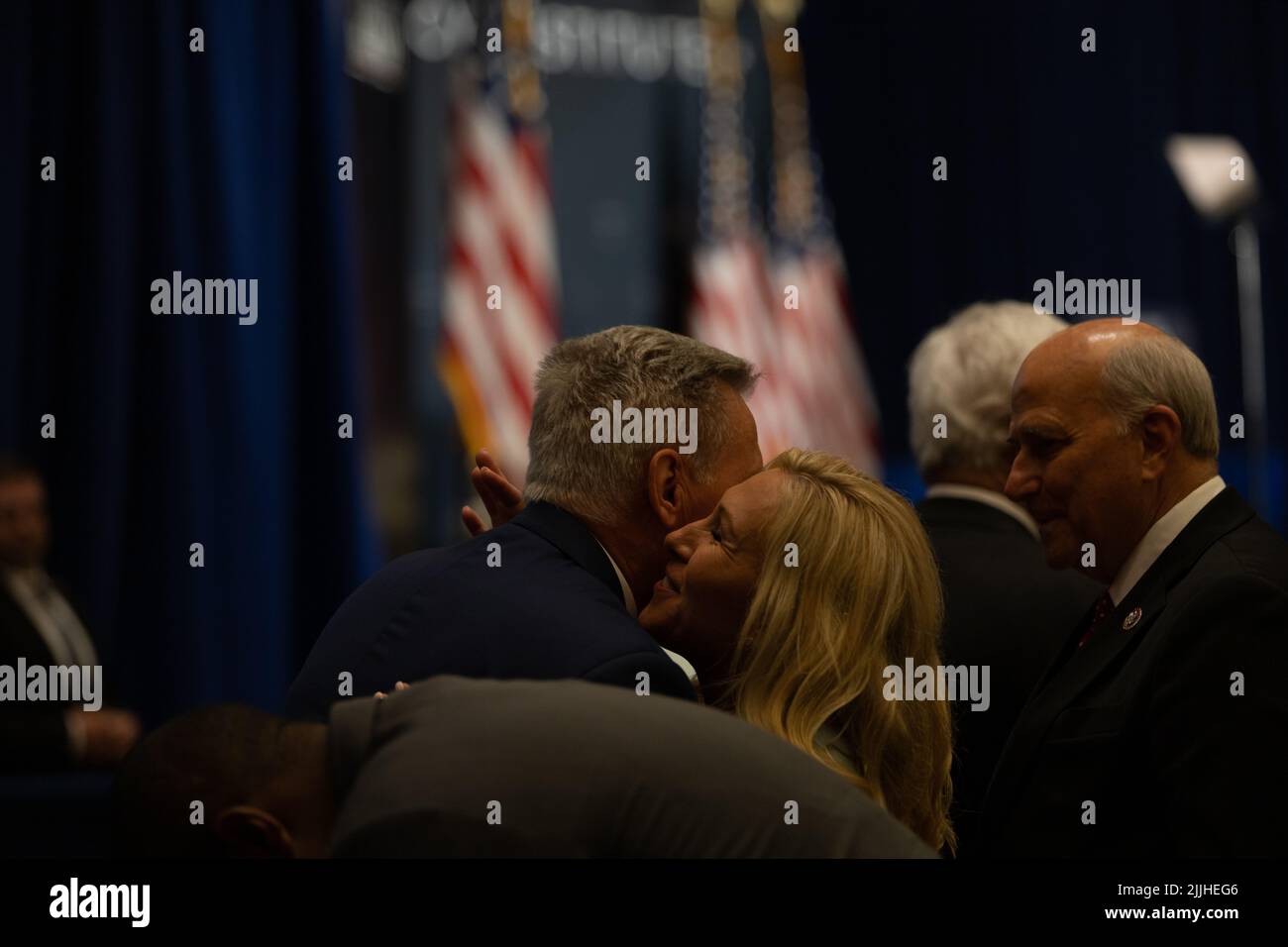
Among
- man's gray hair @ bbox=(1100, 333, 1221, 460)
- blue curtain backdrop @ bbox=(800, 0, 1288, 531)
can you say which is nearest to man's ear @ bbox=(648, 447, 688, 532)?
man's gray hair @ bbox=(1100, 333, 1221, 460)

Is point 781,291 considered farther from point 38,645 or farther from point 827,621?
point 827,621

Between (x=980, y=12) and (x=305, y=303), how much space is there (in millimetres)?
3893

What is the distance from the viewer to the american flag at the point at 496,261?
17.6 feet

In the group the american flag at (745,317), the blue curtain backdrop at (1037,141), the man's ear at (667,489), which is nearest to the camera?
the man's ear at (667,489)

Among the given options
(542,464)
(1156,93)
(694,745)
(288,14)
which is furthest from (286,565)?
(1156,93)

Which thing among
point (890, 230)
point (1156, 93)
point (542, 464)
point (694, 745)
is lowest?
point (694, 745)

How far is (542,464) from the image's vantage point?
204 centimetres

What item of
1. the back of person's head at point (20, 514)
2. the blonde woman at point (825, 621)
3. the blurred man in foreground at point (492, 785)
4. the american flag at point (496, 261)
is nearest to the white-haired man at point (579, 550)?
the blonde woman at point (825, 621)

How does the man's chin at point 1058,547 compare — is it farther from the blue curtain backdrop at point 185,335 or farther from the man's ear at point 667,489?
the blue curtain backdrop at point 185,335

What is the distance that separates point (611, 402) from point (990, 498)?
2.69 ft

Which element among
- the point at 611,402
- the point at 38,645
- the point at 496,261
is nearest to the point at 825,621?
the point at 611,402

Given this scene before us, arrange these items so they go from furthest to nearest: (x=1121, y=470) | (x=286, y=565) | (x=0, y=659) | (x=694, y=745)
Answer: (x=286, y=565) → (x=0, y=659) → (x=1121, y=470) → (x=694, y=745)

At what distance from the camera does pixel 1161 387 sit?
6.59ft
